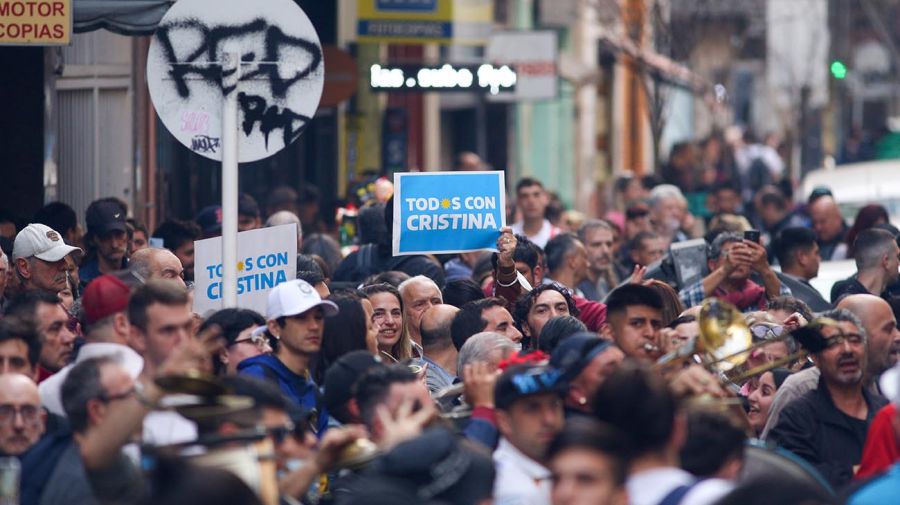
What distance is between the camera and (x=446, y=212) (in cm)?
1099

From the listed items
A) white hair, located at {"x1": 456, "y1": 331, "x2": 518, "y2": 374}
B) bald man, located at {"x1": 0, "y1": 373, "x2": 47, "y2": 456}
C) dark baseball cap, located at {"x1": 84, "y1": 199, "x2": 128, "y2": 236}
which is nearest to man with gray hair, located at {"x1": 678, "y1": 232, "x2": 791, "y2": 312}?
white hair, located at {"x1": 456, "y1": 331, "x2": 518, "y2": 374}

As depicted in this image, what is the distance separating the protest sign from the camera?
9750mm

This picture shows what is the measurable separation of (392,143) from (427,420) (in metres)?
16.9

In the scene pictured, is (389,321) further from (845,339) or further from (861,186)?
(861,186)

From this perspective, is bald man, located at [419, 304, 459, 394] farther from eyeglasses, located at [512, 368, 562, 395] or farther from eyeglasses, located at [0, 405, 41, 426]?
eyeglasses, located at [0, 405, 41, 426]

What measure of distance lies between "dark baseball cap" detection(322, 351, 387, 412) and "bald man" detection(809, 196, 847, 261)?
9879mm

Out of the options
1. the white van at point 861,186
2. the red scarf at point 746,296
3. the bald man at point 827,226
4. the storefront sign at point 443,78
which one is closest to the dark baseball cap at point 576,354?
the red scarf at point 746,296

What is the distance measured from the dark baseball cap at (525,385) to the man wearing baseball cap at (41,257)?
4.17m

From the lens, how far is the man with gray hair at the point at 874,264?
12133 millimetres

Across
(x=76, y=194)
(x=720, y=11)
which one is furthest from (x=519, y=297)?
(x=720, y=11)

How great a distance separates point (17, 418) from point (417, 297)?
4.36m

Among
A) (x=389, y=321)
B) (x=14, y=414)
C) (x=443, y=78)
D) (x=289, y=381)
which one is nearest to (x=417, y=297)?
(x=389, y=321)

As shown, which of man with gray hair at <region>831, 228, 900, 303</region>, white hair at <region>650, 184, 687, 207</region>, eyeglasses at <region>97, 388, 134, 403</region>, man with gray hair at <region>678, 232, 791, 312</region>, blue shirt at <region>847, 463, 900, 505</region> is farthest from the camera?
white hair at <region>650, 184, 687, 207</region>

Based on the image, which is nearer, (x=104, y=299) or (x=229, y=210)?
(x=104, y=299)
